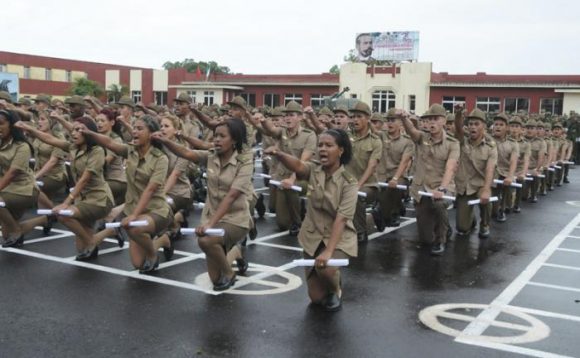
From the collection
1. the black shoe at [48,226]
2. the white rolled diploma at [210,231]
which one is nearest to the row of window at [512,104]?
the black shoe at [48,226]

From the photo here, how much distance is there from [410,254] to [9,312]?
5.00 metres

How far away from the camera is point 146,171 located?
21.9 ft

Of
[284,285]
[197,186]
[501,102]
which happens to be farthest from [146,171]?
[501,102]

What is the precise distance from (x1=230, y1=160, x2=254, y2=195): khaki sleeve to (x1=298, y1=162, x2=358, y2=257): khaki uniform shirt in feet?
2.12

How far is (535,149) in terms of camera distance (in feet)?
46.2

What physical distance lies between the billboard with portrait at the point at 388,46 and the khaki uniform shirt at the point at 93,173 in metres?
42.8

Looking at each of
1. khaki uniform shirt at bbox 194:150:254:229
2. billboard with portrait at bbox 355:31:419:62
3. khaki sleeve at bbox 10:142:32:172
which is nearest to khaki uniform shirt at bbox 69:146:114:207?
khaki sleeve at bbox 10:142:32:172

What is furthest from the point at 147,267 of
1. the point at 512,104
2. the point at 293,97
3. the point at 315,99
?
the point at 293,97

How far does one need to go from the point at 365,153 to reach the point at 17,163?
4.60 metres

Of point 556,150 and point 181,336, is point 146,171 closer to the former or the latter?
point 181,336

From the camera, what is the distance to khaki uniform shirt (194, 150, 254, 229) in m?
6.07

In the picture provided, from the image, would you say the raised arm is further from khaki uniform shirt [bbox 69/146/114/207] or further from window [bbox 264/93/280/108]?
window [bbox 264/93/280/108]

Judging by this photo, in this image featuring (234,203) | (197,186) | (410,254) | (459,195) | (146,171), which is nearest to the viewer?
(234,203)

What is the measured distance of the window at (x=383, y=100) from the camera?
1827 inches
